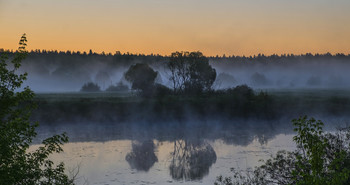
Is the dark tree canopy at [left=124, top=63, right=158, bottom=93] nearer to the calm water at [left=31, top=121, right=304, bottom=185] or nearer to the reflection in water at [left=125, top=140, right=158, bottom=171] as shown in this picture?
the calm water at [left=31, top=121, right=304, bottom=185]

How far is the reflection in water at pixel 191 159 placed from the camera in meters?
26.3

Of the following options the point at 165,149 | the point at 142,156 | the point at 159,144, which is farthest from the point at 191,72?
the point at 142,156

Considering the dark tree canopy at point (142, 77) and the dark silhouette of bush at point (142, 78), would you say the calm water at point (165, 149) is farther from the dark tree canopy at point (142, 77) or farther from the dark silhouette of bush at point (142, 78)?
the dark tree canopy at point (142, 77)

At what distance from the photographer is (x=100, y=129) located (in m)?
51.8

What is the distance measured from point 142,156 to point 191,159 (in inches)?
150

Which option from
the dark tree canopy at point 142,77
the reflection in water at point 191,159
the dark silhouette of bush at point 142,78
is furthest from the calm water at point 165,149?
the dark tree canopy at point 142,77

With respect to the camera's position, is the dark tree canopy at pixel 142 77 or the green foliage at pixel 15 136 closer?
the green foliage at pixel 15 136

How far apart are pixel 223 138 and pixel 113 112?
877 inches

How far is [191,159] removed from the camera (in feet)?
104

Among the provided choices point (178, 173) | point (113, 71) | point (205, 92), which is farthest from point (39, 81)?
point (178, 173)

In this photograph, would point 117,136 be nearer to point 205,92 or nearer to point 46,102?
point 46,102

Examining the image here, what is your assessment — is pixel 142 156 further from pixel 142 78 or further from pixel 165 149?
pixel 142 78

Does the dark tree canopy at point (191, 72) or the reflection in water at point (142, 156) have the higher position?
the dark tree canopy at point (191, 72)

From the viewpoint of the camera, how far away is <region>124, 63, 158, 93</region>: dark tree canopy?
70387mm
